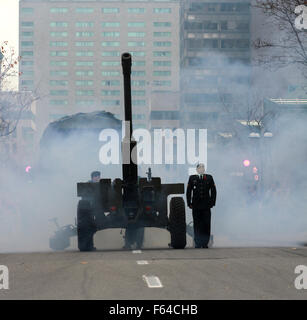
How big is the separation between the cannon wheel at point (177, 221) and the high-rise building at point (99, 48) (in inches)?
6576

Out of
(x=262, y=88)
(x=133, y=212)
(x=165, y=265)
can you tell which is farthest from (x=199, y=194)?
(x=262, y=88)

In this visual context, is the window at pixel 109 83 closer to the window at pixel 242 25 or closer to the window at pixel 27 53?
the window at pixel 27 53

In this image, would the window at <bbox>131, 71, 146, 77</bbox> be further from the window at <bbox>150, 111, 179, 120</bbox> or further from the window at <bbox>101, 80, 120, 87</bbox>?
the window at <bbox>150, 111, 179, 120</bbox>

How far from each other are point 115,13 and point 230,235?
6619 inches

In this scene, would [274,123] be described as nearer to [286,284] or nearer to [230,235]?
[230,235]

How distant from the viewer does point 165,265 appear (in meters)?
10.4

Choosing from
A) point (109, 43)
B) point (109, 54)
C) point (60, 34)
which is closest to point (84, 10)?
point (60, 34)

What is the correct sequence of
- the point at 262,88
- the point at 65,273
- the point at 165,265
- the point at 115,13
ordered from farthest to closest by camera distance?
1. the point at 115,13
2. the point at 262,88
3. the point at 165,265
4. the point at 65,273

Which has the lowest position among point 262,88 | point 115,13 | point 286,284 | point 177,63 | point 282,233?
point 282,233

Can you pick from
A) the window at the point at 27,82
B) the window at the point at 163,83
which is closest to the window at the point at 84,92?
the window at the point at 27,82

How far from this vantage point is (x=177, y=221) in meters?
14.2

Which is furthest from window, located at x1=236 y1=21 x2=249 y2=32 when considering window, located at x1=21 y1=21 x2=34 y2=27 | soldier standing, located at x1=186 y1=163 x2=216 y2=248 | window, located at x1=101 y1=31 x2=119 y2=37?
soldier standing, located at x1=186 y1=163 x2=216 y2=248

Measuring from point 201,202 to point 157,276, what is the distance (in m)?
5.71

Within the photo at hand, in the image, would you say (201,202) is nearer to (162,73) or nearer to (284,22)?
(284,22)
